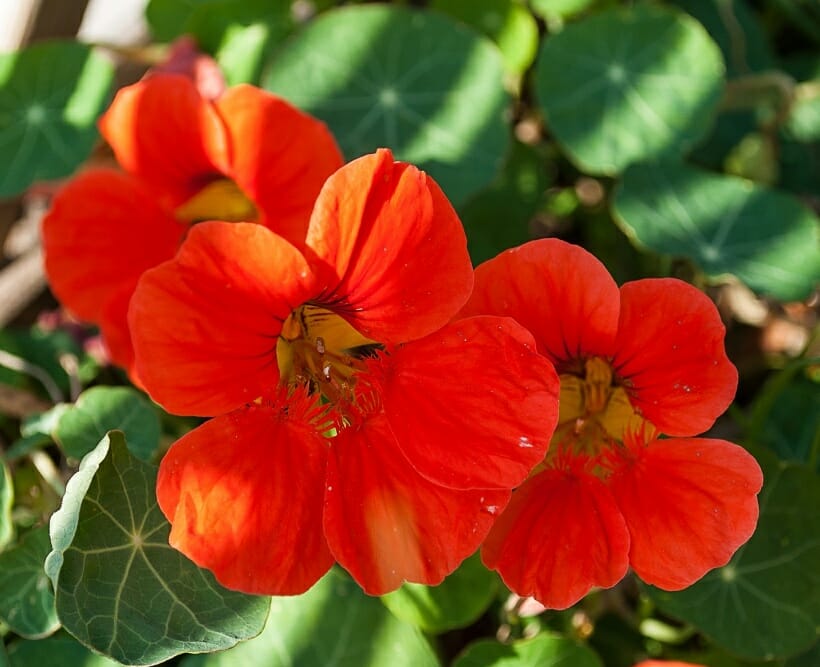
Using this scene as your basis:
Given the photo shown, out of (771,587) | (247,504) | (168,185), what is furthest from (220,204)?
(771,587)

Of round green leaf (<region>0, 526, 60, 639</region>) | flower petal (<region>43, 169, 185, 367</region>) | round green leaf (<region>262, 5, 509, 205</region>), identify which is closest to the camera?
round green leaf (<region>0, 526, 60, 639</region>)

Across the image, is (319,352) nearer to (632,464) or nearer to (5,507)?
(632,464)

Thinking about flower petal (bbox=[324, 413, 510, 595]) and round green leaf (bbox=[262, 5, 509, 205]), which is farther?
round green leaf (bbox=[262, 5, 509, 205])

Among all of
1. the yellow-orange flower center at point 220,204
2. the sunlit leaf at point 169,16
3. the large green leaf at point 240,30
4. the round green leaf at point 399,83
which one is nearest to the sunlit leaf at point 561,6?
the round green leaf at point 399,83

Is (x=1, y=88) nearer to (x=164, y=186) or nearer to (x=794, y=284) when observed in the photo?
(x=164, y=186)

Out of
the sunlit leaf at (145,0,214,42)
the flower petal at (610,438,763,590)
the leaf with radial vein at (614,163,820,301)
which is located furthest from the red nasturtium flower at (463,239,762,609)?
the sunlit leaf at (145,0,214,42)

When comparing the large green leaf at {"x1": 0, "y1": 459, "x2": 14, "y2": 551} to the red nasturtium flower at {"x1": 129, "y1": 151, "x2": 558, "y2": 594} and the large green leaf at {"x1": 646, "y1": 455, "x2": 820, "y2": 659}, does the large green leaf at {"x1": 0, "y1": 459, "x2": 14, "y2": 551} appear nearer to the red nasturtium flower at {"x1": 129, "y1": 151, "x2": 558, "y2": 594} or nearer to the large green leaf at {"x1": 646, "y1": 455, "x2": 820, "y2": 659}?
the red nasturtium flower at {"x1": 129, "y1": 151, "x2": 558, "y2": 594}
